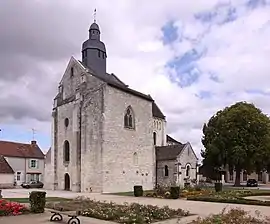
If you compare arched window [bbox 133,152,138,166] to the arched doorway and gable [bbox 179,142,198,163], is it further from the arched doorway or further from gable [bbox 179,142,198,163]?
the arched doorway

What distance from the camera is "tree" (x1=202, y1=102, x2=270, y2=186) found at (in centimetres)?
4472

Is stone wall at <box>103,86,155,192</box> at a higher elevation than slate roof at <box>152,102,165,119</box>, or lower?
lower

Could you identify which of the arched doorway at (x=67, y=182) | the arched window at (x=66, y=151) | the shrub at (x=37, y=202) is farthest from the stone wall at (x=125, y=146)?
the shrub at (x=37, y=202)

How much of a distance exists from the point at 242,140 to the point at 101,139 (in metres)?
19.6

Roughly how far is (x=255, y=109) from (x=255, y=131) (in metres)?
3.50

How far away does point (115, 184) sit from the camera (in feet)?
121

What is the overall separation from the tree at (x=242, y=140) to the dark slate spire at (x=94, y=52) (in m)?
17.5

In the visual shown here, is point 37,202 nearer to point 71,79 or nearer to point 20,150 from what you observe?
point 71,79

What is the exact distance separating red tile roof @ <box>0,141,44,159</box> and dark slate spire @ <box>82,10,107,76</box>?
2322 centimetres

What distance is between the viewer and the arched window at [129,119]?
40406mm

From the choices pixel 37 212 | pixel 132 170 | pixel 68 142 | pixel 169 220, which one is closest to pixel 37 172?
pixel 68 142

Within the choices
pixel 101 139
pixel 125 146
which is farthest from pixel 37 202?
pixel 125 146

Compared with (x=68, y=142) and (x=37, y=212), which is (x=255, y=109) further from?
(x=37, y=212)

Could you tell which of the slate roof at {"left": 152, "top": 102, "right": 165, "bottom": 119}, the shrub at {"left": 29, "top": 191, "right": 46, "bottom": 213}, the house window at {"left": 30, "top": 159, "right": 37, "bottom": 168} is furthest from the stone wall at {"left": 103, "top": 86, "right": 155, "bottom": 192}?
the house window at {"left": 30, "top": 159, "right": 37, "bottom": 168}
